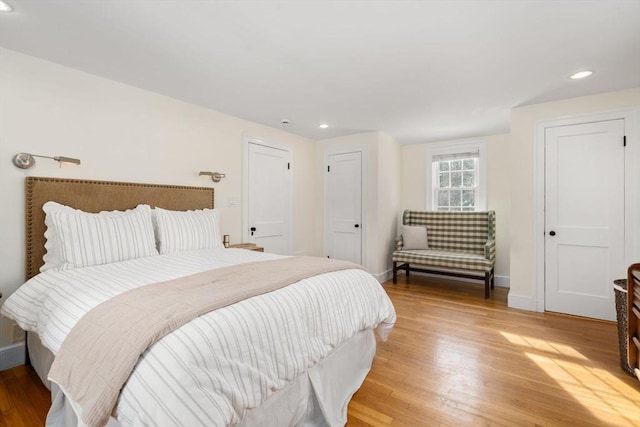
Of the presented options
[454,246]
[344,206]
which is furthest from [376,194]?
[454,246]

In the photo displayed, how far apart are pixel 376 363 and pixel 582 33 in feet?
8.73

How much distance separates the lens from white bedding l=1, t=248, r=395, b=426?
0.95m

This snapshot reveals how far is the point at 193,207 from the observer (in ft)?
10.5

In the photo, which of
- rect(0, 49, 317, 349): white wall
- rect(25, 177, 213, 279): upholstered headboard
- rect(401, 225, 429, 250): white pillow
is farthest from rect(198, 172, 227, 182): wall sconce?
rect(401, 225, 429, 250): white pillow

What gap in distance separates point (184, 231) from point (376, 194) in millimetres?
2736

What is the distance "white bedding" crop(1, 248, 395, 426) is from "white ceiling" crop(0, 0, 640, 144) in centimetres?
154

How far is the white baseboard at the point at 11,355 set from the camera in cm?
209

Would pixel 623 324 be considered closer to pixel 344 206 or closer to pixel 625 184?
pixel 625 184

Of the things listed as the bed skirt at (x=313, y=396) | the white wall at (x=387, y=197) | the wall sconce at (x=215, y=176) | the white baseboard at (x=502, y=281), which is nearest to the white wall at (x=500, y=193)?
the white baseboard at (x=502, y=281)

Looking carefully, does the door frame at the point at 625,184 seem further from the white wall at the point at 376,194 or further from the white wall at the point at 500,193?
the white wall at the point at 376,194

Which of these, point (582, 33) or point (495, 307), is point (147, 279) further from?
point (495, 307)

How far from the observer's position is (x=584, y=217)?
10.1 ft

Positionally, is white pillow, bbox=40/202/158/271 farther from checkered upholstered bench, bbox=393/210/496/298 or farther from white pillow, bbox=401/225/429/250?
white pillow, bbox=401/225/429/250

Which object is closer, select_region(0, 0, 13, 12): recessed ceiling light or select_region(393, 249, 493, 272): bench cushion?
select_region(0, 0, 13, 12): recessed ceiling light
